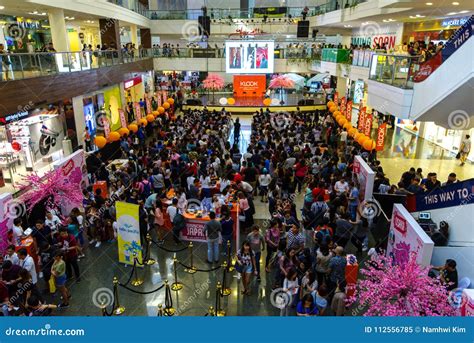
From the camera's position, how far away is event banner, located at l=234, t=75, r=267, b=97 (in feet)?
103

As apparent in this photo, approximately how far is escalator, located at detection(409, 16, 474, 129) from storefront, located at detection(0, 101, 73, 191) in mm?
11918

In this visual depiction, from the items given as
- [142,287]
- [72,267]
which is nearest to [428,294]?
[142,287]

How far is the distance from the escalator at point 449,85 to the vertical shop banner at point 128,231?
7792mm

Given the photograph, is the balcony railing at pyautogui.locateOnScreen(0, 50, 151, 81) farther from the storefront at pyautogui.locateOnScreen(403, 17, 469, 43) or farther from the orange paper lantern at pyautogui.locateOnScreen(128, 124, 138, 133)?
the storefront at pyautogui.locateOnScreen(403, 17, 469, 43)

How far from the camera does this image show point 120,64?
21156 millimetres

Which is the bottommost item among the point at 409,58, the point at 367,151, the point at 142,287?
the point at 142,287

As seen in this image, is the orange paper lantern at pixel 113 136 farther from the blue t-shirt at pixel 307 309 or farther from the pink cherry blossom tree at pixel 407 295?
the pink cherry blossom tree at pixel 407 295

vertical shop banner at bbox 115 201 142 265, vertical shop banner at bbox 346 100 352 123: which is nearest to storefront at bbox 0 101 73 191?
vertical shop banner at bbox 115 201 142 265

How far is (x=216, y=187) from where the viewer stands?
429 inches

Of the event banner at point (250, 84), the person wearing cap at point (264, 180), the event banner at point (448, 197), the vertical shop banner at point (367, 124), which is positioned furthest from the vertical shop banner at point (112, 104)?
the event banner at point (448, 197)

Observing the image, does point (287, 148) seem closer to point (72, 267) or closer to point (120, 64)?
point (72, 267)

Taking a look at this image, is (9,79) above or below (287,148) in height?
above

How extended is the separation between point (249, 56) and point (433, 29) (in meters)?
12.6

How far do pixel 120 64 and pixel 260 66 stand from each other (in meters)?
11.0
